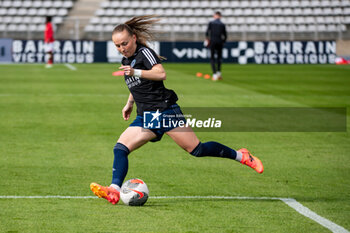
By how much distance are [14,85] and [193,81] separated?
588 centimetres

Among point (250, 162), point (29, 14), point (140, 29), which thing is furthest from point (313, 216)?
point (29, 14)

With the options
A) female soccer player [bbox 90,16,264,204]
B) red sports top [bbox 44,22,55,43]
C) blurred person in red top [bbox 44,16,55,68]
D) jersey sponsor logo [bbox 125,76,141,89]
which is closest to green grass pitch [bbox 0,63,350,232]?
female soccer player [bbox 90,16,264,204]

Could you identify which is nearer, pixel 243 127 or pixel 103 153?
pixel 103 153

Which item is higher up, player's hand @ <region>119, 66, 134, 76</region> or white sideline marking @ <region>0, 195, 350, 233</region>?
player's hand @ <region>119, 66, 134, 76</region>

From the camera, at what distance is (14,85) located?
19.5 m

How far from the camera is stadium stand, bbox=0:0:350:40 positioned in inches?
1478

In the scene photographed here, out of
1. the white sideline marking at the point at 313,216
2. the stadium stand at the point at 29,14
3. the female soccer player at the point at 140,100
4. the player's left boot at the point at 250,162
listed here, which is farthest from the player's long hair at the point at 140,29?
the stadium stand at the point at 29,14

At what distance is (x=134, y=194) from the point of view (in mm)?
6094

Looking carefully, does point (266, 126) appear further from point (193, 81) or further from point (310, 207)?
point (193, 81)

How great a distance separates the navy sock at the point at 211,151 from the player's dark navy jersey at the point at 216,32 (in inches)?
689

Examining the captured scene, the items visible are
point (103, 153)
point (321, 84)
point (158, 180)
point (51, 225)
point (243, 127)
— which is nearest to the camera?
point (51, 225)

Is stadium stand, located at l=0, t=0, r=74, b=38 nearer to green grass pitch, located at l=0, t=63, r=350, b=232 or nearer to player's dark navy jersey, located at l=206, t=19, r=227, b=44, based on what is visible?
player's dark navy jersey, located at l=206, t=19, r=227, b=44

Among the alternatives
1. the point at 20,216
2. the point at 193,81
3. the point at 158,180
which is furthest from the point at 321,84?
the point at 20,216

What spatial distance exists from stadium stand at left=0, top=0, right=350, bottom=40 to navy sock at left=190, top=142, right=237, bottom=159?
30.8 meters
